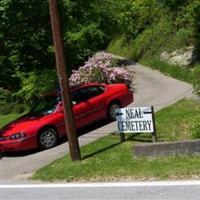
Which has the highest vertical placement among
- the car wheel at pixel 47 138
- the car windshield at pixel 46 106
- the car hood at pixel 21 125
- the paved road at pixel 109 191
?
the car windshield at pixel 46 106

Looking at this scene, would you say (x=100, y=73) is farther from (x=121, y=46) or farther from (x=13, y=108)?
(x=121, y=46)

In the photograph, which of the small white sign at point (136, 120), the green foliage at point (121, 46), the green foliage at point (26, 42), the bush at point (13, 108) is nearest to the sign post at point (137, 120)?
the small white sign at point (136, 120)

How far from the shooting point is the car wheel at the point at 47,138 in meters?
16.4

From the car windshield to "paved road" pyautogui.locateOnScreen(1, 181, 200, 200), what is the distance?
5577mm

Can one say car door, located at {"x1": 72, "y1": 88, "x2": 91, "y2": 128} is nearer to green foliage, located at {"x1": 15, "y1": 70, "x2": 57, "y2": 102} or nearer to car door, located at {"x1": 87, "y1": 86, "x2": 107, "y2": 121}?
car door, located at {"x1": 87, "y1": 86, "x2": 107, "y2": 121}

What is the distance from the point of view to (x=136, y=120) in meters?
14.2

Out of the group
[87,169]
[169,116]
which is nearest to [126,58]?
[169,116]

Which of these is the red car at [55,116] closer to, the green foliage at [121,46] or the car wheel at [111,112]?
the car wheel at [111,112]

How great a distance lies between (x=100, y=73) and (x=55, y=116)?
9177mm

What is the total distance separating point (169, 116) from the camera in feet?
56.3

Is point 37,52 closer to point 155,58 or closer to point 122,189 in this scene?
point 155,58

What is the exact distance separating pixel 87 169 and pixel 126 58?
31.8 metres

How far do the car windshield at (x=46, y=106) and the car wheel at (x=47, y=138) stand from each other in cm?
69

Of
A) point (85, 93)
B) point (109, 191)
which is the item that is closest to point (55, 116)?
point (85, 93)
